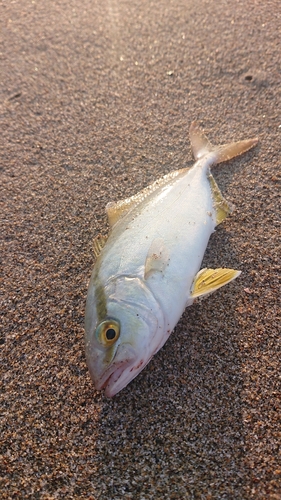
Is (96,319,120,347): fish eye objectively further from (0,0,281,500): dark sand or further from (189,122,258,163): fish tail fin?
(189,122,258,163): fish tail fin

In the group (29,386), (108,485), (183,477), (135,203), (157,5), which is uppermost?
(157,5)

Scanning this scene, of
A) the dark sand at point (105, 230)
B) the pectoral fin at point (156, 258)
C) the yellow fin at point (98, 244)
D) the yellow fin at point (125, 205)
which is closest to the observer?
the dark sand at point (105, 230)

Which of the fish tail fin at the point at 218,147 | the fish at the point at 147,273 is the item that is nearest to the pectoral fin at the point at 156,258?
the fish at the point at 147,273

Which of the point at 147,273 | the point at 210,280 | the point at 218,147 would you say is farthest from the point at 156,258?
the point at 218,147

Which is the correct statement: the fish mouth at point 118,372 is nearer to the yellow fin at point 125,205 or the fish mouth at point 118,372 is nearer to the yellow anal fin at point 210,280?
the yellow anal fin at point 210,280

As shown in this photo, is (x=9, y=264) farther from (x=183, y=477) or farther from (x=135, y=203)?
(x=183, y=477)

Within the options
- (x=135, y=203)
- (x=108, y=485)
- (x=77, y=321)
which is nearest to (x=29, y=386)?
(x=77, y=321)

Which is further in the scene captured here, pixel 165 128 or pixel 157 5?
pixel 157 5
